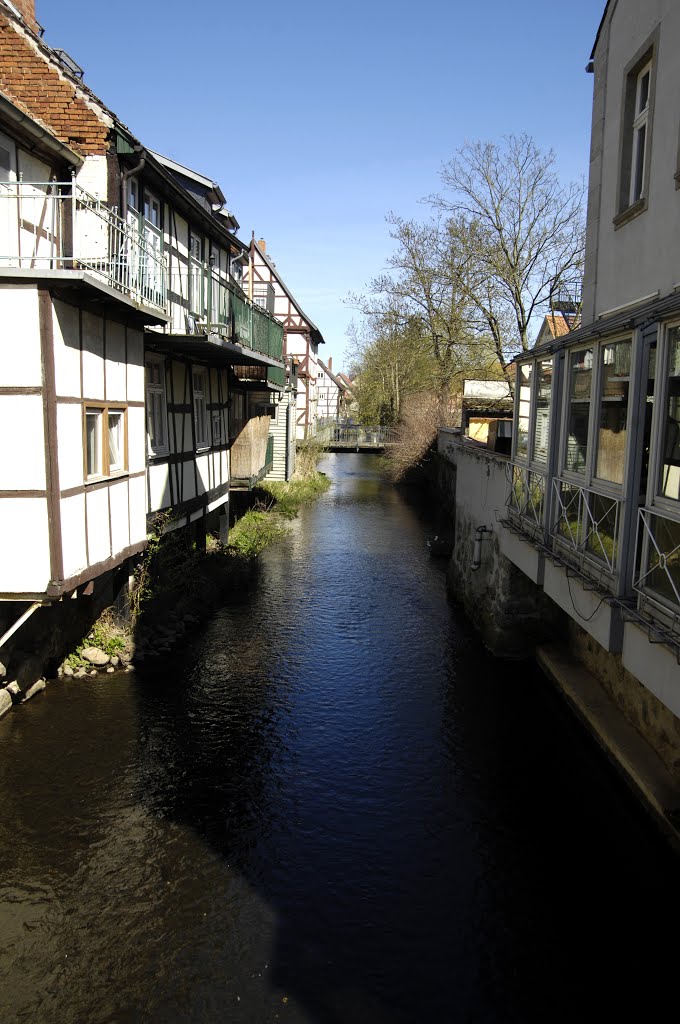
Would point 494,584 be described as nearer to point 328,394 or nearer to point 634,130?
point 634,130

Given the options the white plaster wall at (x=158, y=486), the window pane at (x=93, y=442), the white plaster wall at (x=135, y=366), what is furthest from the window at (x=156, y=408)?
the window pane at (x=93, y=442)

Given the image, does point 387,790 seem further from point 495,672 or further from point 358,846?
point 495,672

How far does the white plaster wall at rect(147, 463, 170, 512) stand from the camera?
1342 cm

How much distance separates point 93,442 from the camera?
10.3m

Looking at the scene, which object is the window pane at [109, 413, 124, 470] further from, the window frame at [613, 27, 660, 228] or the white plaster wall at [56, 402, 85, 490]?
the window frame at [613, 27, 660, 228]

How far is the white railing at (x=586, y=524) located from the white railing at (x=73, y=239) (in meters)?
6.06

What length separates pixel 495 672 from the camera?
529 inches

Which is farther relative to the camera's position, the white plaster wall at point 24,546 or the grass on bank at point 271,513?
the grass on bank at point 271,513

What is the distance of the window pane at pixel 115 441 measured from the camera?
35.9 feet

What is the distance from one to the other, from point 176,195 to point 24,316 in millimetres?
6367

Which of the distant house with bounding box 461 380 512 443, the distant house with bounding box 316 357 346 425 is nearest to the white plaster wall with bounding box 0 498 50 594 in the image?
the distant house with bounding box 461 380 512 443

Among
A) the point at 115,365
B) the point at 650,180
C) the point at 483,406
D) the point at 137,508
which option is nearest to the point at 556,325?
the point at 483,406

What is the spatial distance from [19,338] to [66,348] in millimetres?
632

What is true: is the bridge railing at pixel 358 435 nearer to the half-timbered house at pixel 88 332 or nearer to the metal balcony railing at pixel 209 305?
the metal balcony railing at pixel 209 305
